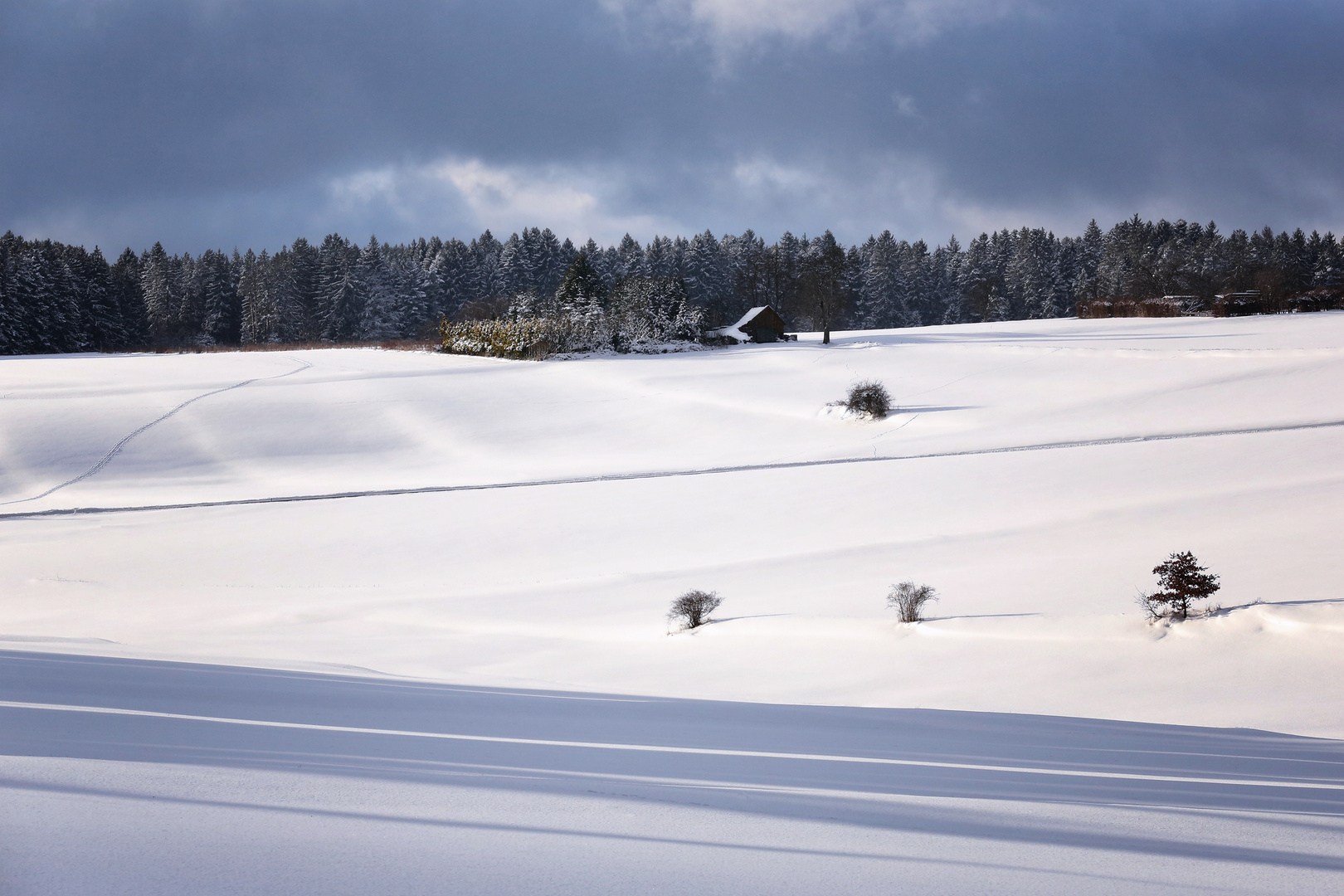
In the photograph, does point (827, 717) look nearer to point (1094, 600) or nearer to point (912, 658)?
point (912, 658)

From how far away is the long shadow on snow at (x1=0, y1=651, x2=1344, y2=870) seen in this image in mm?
3236

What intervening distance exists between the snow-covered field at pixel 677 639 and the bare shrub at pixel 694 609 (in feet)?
1.49

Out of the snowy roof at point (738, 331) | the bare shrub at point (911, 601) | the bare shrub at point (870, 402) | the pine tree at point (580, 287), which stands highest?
the pine tree at point (580, 287)

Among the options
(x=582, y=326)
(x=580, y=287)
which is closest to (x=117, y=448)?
(x=582, y=326)

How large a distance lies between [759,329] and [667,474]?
36.6 metres

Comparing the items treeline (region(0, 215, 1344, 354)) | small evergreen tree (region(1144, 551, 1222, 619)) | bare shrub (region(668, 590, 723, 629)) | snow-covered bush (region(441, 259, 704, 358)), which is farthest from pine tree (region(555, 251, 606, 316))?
small evergreen tree (region(1144, 551, 1222, 619))

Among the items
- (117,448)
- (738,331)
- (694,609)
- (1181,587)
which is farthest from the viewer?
(738,331)

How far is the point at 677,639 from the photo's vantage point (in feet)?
32.4

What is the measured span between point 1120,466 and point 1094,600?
27.6 ft

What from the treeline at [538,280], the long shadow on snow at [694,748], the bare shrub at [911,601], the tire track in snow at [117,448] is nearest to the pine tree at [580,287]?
the treeline at [538,280]

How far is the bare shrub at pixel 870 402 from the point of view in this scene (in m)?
25.0

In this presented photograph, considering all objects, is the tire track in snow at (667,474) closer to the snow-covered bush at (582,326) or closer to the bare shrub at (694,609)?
the bare shrub at (694,609)

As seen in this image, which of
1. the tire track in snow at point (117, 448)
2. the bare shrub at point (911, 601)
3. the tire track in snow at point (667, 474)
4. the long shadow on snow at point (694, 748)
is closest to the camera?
the long shadow on snow at point (694, 748)

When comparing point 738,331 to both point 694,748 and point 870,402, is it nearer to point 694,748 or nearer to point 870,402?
point 870,402
